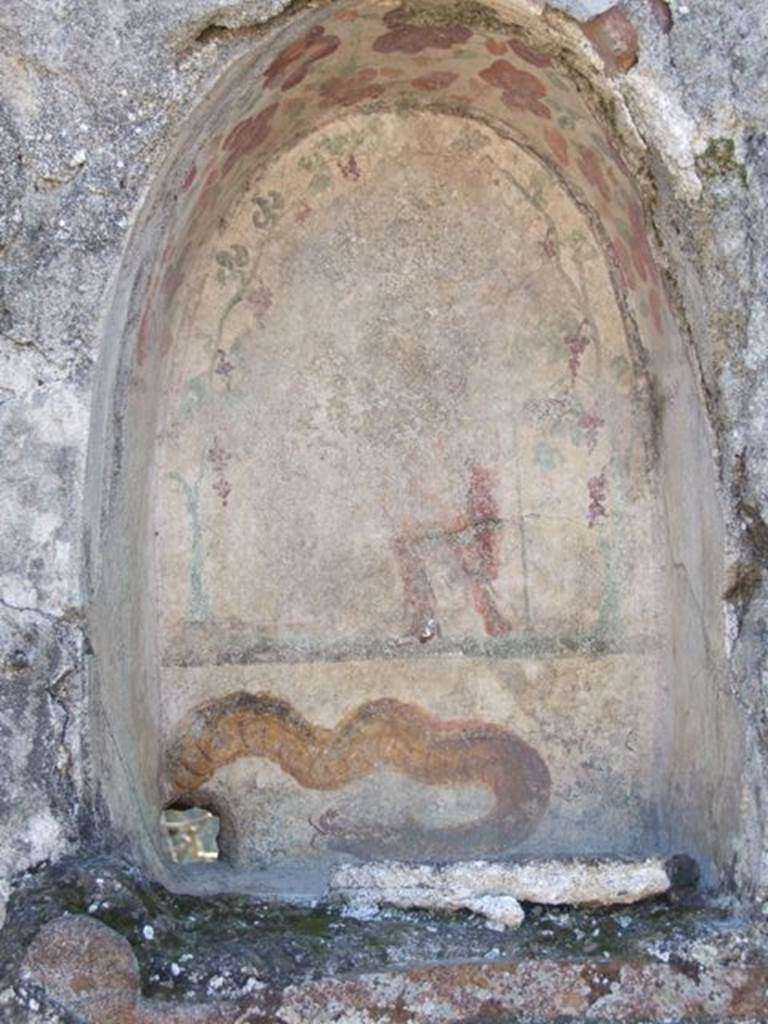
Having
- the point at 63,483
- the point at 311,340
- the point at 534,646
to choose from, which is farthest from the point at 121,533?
the point at 534,646

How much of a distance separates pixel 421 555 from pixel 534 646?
333 millimetres

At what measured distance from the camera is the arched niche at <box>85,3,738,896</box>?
354 cm

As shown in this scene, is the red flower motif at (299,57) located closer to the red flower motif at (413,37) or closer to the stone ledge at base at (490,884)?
the red flower motif at (413,37)

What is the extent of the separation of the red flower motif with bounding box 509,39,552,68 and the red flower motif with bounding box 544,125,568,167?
223 mm

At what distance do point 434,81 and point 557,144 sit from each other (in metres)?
0.31

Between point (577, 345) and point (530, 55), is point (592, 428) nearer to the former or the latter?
point (577, 345)

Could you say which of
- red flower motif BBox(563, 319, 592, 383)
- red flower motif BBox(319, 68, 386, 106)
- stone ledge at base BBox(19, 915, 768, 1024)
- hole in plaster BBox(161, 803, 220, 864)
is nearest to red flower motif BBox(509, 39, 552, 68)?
red flower motif BBox(319, 68, 386, 106)

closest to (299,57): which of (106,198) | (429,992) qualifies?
(106,198)

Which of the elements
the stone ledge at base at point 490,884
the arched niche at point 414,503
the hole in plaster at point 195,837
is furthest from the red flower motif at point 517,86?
the hole in plaster at point 195,837

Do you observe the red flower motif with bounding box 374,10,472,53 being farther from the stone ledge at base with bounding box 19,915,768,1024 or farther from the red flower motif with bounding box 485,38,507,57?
the stone ledge at base with bounding box 19,915,768,1024

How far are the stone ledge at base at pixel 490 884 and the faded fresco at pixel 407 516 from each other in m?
0.43

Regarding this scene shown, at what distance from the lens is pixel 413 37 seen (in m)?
3.32

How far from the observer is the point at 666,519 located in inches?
141

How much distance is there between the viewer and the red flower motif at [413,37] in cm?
326
